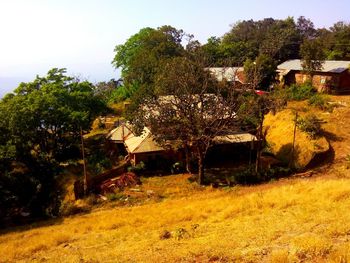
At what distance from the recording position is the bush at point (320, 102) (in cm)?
3756

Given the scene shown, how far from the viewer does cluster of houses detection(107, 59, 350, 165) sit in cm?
3161

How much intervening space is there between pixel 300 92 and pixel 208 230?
31.0 metres

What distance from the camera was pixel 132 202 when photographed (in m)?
26.6

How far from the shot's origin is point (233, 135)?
33.6 m

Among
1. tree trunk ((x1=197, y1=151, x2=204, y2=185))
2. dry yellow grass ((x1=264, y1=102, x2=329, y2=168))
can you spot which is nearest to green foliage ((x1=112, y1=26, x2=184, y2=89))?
dry yellow grass ((x1=264, y1=102, x2=329, y2=168))

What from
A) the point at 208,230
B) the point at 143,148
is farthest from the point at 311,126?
the point at 208,230

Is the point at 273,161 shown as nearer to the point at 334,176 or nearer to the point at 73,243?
the point at 334,176

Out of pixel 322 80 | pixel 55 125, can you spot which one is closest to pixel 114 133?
pixel 55 125

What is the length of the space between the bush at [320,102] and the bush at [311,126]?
5332 millimetres

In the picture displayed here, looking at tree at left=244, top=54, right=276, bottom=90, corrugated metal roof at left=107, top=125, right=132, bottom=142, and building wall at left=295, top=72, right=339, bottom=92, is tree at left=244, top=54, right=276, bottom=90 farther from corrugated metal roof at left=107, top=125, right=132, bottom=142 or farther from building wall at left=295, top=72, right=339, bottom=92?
corrugated metal roof at left=107, top=125, right=132, bottom=142

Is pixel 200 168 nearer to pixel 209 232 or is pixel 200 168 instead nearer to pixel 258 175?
pixel 258 175

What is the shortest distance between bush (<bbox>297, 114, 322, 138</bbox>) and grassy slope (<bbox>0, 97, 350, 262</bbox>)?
4925mm

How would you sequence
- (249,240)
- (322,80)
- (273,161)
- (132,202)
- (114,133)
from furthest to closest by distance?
1. (322,80)
2. (114,133)
3. (273,161)
4. (132,202)
5. (249,240)

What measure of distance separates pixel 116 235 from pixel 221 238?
625 cm
